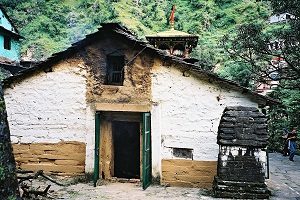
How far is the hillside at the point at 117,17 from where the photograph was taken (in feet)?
117

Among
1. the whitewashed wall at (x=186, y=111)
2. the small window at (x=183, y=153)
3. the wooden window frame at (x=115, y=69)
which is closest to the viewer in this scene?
the whitewashed wall at (x=186, y=111)

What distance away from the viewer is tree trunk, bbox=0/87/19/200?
387 centimetres

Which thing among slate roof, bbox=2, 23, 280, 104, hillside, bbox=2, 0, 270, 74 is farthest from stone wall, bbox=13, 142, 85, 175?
hillside, bbox=2, 0, 270, 74

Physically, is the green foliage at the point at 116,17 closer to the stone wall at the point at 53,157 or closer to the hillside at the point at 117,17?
the hillside at the point at 117,17

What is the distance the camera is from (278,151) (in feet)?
52.1

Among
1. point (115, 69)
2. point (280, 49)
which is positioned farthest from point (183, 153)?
Result: point (280, 49)

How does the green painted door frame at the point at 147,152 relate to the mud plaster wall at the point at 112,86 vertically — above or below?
below

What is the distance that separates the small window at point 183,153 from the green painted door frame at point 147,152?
0.70 m

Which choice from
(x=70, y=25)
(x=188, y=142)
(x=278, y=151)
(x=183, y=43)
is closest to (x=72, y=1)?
(x=70, y=25)

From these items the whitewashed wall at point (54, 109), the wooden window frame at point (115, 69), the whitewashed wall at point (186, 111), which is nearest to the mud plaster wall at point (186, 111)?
the whitewashed wall at point (186, 111)

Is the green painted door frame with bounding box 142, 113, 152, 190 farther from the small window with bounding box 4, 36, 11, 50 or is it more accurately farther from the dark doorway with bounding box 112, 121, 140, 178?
the small window with bounding box 4, 36, 11, 50

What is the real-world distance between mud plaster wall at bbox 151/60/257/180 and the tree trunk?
4.88 metres

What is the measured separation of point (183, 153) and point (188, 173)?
53cm

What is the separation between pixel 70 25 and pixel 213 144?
3429 cm
